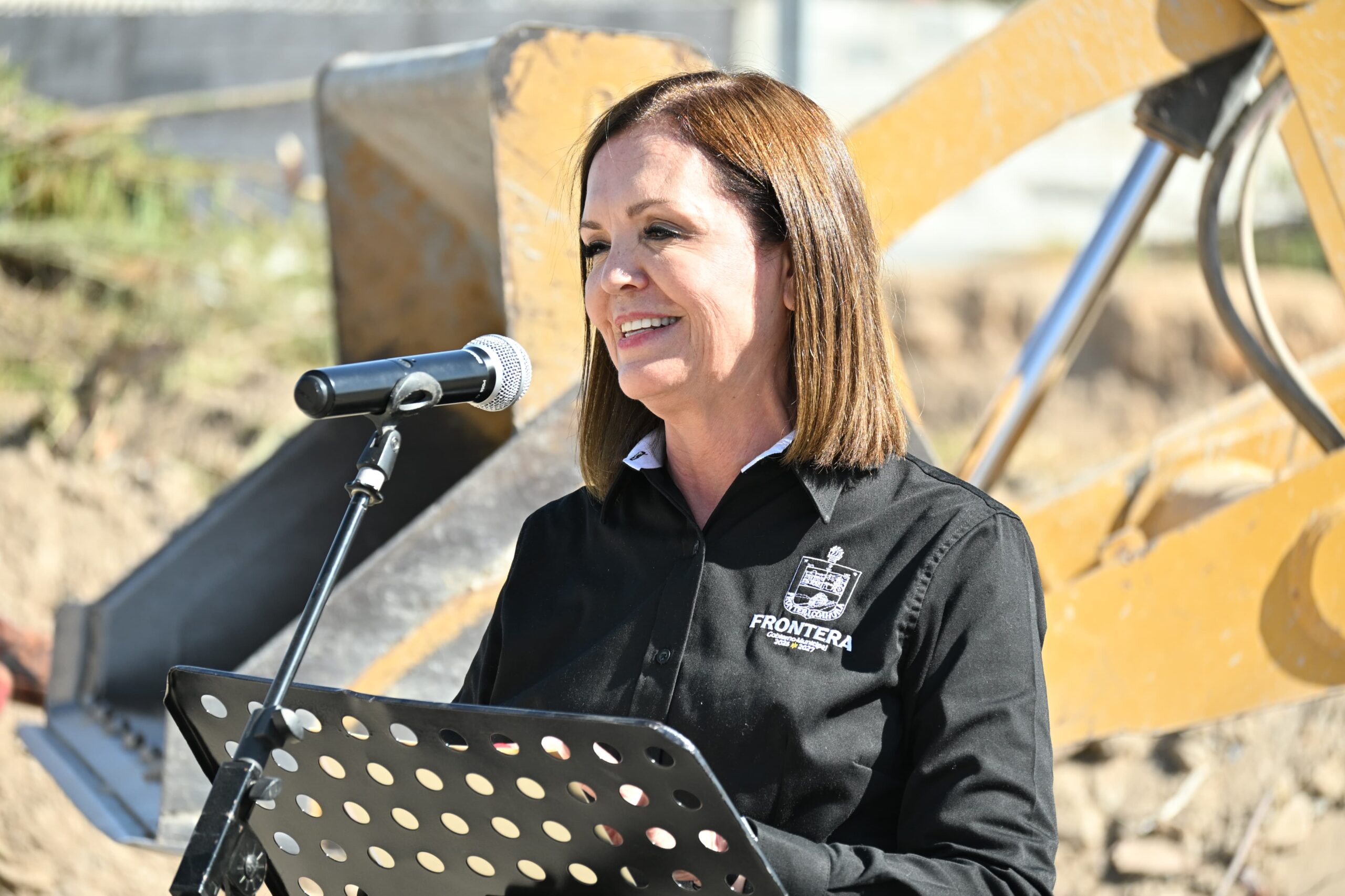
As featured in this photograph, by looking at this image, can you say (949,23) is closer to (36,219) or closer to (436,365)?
(36,219)

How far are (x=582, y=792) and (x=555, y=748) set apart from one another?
6cm

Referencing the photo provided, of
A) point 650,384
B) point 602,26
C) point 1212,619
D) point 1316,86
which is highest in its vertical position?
point 602,26

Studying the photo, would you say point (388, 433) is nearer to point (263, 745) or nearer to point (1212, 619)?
point (263, 745)

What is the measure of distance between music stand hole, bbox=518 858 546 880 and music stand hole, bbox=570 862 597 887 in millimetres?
36

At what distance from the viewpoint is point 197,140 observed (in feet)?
28.8

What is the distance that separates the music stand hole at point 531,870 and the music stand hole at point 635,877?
0.33 ft

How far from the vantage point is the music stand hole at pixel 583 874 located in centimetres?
145

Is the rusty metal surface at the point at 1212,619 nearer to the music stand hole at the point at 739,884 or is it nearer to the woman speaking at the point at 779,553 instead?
the woman speaking at the point at 779,553

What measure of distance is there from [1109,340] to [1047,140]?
1563 millimetres

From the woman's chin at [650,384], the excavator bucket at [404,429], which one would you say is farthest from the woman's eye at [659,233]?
the excavator bucket at [404,429]

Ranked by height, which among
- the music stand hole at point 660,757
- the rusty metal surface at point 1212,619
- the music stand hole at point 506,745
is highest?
the music stand hole at point 660,757

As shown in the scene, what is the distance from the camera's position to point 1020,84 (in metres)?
2.75

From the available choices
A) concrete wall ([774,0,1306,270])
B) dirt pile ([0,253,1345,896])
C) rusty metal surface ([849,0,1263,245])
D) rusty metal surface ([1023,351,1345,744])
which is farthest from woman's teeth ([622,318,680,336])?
concrete wall ([774,0,1306,270])

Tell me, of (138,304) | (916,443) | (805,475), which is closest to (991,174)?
(138,304)
